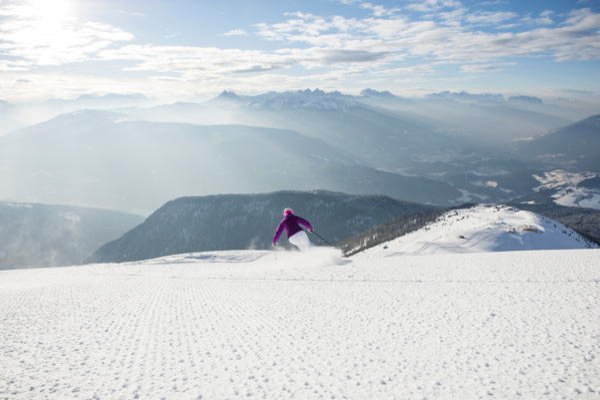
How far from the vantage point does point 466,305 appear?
1279 cm

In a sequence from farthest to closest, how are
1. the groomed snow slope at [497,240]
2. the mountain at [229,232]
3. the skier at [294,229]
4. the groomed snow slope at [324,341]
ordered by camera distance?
1. the mountain at [229,232]
2. the groomed snow slope at [497,240]
3. the skier at [294,229]
4. the groomed snow slope at [324,341]

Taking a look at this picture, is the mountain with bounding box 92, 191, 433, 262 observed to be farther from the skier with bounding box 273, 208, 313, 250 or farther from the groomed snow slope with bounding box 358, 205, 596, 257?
the skier with bounding box 273, 208, 313, 250

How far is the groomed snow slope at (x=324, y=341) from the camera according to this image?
763 centimetres

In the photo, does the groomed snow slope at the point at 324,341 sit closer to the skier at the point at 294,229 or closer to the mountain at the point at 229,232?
the skier at the point at 294,229

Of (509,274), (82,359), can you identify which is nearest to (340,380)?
(82,359)

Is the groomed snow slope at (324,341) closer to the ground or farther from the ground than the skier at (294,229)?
closer to the ground

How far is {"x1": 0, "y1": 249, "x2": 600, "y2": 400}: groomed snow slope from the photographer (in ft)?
25.0

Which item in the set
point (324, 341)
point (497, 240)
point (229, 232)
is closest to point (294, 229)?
point (324, 341)

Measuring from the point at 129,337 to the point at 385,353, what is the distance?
7.15 metres

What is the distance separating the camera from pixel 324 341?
10125 millimetres

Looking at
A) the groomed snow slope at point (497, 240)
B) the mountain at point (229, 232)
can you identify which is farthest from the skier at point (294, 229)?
the mountain at point (229, 232)

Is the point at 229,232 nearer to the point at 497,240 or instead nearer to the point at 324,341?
the point at 497,240

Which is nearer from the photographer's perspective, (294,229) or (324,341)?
(324,341)

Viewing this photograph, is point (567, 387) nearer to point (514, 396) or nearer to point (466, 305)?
point (514, 396)
